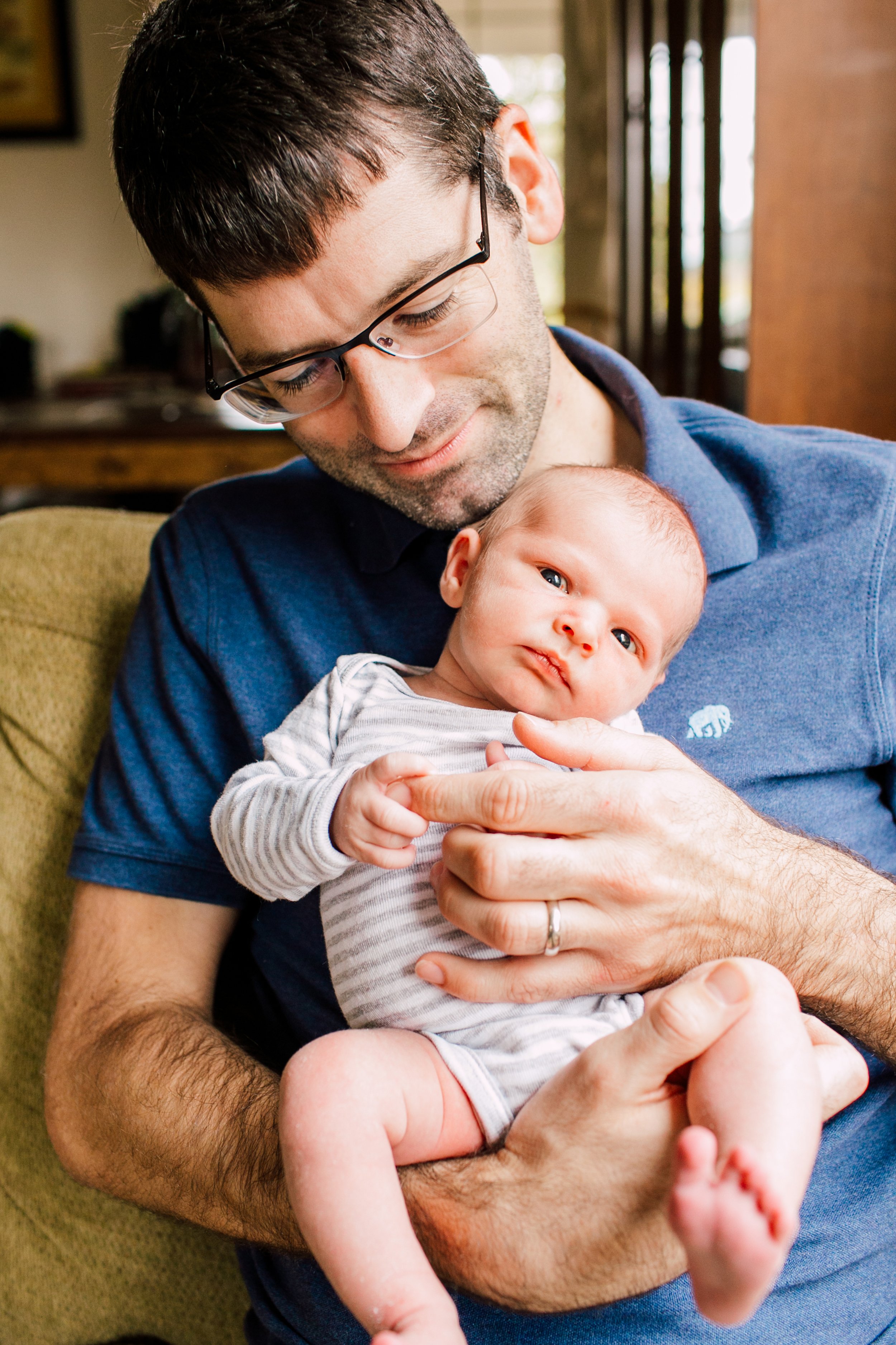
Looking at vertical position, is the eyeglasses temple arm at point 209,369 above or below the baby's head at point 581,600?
above

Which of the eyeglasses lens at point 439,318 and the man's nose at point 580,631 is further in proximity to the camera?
the eyeglasses lens at point 439,318

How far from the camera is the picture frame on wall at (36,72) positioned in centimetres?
548

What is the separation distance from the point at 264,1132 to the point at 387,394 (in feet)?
2.62

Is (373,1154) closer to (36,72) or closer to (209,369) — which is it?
(209,369)

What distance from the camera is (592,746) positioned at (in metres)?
0.96

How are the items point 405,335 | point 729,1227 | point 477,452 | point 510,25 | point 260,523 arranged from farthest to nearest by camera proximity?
point 510,25 < point 260,523 < point 477,452 < point 405,335 < point 729,1227

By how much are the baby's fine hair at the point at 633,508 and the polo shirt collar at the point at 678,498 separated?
84 millimetres

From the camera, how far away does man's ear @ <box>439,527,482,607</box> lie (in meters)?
1.17

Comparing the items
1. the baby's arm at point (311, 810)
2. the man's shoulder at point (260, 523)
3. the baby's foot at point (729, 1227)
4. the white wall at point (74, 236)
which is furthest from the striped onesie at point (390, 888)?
the white wall at point (74, 236)

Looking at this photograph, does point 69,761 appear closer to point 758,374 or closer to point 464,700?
point 464,700

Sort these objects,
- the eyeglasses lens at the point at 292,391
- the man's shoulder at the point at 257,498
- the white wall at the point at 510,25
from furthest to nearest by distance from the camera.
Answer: the white wall at the point at 510,25
the man's shoulder at the point at 257,498
the eyeglasses lens at the point at 292,391

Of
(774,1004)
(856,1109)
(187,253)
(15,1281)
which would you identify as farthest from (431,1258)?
(187,253)

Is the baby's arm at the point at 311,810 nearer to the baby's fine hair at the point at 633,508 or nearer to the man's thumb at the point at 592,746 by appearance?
the man's thumb at the point at 592,746

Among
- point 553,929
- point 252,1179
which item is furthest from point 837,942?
point 252,1179
